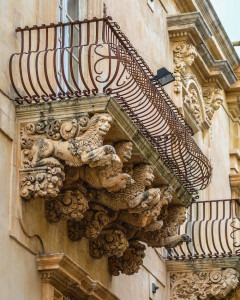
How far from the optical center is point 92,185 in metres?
14.2

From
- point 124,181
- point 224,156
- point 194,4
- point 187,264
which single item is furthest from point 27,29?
point 224,156

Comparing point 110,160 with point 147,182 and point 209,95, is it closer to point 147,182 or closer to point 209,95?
point 147,182

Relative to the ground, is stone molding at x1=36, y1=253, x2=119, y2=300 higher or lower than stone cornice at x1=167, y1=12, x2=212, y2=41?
lower

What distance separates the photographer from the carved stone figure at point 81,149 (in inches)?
528

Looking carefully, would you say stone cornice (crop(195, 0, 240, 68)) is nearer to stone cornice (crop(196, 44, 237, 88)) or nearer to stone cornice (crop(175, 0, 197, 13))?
stone cornice (crop(175, 0, 197, 13))

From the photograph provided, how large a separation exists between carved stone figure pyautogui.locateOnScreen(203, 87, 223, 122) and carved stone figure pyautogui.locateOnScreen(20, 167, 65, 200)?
29.8 feet

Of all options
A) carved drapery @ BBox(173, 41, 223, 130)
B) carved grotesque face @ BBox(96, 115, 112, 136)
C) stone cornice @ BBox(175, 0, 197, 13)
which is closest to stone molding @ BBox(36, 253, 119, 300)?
carved grotesque face @ BBox(96, 115, 112, 136)

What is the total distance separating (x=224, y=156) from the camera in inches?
936

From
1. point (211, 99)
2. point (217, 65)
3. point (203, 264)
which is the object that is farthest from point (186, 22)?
point (203, 264)

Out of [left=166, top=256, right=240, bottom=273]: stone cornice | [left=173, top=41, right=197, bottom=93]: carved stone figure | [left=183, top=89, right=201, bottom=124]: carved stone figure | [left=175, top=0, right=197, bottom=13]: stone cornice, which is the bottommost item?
[left=166, top=256, right=240, bottom=273]: stone cornice

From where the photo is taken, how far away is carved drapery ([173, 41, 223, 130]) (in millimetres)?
20766

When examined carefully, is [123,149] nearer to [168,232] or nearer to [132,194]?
[132,194]

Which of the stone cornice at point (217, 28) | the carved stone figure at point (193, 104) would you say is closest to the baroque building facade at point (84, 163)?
the carved stone figure at point (193, 104)

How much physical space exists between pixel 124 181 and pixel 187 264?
5316 mm
